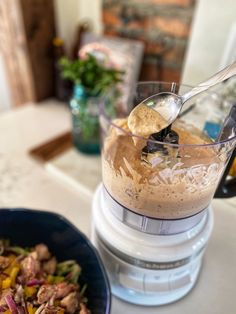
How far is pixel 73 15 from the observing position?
0.96 m

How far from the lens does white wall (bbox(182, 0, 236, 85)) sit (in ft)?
2.13

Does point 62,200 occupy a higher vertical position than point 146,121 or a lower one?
lower

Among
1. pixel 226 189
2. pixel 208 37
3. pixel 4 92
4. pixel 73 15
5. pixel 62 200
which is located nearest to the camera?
pixel 226 189

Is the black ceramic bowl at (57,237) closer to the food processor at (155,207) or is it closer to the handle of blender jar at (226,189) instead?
the food processor at (155,207)

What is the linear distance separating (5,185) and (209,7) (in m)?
0.62

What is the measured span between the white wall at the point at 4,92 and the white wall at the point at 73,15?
0.79ft

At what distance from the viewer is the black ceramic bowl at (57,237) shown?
380mm

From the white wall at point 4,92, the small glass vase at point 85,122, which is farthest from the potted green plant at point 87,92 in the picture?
the white wall at point 4,92

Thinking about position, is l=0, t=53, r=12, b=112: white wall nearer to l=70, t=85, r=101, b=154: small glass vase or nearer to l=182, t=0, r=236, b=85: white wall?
l=70, t=85, r=101, b=154: small glass vase

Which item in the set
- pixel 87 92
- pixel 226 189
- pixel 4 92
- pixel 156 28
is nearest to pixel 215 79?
pixel 226 189

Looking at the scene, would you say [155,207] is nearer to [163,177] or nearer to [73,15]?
[163,177]

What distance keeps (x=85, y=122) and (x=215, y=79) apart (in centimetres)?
46

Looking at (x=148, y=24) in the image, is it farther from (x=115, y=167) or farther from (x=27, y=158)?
(x=115, y=167)

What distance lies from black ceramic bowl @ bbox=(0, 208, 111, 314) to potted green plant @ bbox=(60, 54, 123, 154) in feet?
0.96
